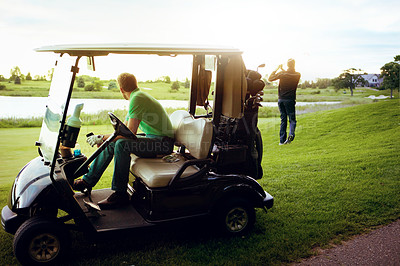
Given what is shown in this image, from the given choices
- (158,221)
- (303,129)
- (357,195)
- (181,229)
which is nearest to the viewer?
(158,221)

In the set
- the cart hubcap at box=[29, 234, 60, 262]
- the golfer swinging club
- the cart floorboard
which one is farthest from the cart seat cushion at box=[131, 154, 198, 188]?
the golfer swinging club

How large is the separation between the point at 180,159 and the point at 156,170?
2.09 ft

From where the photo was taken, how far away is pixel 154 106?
4109 millimetres

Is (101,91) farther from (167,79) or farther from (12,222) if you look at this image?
(12,222)

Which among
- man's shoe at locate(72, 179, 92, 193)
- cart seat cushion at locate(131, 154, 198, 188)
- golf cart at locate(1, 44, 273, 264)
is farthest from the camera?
man's shoe at locate(72, 179, 92, 193)

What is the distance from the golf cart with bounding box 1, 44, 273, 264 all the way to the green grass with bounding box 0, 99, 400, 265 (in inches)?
11.5

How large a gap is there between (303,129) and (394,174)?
3.62 meters

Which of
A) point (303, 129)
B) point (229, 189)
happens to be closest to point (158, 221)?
point (229, 189)

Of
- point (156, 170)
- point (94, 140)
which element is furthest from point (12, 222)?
point (156, 170)

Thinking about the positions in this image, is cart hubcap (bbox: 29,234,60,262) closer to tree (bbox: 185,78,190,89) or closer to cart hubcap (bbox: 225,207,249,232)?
cart hubcap (bbox: 225,207,249,232)

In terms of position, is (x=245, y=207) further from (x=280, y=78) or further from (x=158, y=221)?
(x=280, y=78)

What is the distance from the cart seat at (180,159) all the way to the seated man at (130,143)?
0.14 m

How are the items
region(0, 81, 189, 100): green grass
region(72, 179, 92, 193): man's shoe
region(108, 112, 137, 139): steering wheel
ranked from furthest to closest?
region(0, 81, 189, 100): green grass < region(72, 179, 92, 193): man's shoe < region(108, 112, 137, 139): steering wheel

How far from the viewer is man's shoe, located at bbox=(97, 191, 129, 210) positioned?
12.6 feet
